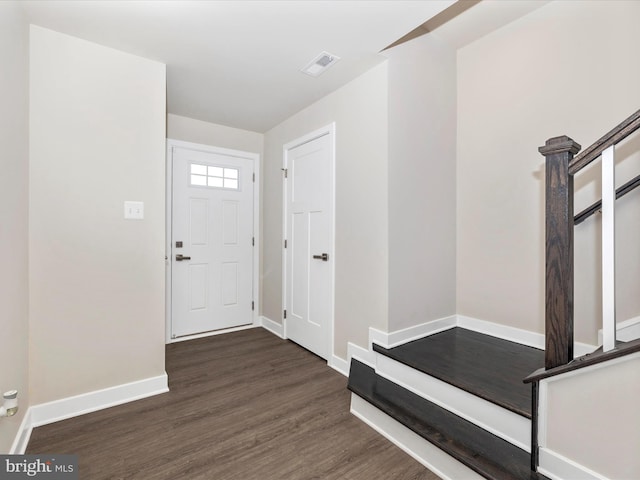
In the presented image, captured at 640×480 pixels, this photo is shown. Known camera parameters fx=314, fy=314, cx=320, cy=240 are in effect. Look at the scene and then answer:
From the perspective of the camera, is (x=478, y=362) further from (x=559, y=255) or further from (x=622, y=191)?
(x=622, y=191)

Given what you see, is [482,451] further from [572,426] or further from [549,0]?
[549,0]

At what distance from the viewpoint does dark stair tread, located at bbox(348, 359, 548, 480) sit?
1387mm

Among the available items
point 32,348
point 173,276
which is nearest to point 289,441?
point 32,348

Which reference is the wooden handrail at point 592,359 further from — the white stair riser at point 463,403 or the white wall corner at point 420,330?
the white wall corner at point 420,330

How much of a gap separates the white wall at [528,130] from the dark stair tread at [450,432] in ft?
3.57

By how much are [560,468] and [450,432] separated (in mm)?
470

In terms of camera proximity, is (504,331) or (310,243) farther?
(310,243)

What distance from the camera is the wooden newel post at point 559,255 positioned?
4.25 ft

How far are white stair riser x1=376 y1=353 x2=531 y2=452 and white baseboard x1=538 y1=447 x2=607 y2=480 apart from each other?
0.40 feet

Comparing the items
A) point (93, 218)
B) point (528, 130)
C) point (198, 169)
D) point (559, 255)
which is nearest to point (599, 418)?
point (559, 255)

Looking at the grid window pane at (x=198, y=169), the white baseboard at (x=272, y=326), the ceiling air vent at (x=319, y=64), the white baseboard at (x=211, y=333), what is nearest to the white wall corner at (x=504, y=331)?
the white baseboard at (x=272, y=326)

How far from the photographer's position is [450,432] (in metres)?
1.63

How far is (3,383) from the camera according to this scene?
151cm

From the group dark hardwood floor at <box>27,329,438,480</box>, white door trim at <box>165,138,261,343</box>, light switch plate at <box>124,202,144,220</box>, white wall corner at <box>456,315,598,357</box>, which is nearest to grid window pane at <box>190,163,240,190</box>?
white door trim at <box>165,138,261,343</box>
